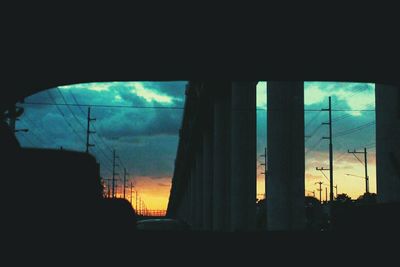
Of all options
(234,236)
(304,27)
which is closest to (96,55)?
(304,27)

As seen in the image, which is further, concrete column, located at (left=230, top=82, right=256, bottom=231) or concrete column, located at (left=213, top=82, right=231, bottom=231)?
concrete column, located at (left=213, top=82, right=231, bottom=231)

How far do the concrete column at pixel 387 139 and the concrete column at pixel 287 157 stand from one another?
4.22 m

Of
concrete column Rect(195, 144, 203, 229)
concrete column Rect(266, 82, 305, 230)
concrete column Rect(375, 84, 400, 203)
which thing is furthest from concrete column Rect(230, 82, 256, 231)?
concrete column Rect(195, 144, 203, 229)

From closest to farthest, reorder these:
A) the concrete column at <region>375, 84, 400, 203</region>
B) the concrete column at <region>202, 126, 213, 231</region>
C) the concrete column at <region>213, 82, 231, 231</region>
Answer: the concrete column at <region>375, 84, 400, 203</region> < the concrete column at <region>213, 82, 231, 231</region> < the concrete column at <region>202, 126, 213, 231</region>

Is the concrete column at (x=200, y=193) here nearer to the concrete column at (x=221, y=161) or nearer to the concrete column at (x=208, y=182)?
the concrete column at (x=208, y=182)

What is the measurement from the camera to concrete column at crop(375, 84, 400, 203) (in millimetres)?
30219

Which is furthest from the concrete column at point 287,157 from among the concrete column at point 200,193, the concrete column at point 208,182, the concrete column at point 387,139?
the concrete column at point 200,193

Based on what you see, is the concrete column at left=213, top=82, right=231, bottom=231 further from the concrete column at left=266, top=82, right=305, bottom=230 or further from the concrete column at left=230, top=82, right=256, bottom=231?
the concrete column at left=266, top=82, right=305, bottom=230

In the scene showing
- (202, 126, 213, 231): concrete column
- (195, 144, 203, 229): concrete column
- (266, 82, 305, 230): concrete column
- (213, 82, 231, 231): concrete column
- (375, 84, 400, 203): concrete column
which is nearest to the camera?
(266, 82, 305, 230): concrete column

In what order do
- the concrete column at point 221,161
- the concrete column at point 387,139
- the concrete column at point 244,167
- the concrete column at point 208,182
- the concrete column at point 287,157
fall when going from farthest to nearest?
the concrete column at point 208,182 < the concrete column at point 221,161 < the concrete column at point 244,167 < the concrete column at point 387,139 < the concrete column at point 287,157

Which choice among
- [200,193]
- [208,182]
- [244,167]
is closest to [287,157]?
[244,167]

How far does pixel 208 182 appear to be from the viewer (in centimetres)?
6009

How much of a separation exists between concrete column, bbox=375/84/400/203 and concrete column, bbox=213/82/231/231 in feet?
51.6

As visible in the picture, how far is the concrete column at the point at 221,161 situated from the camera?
4628cm
